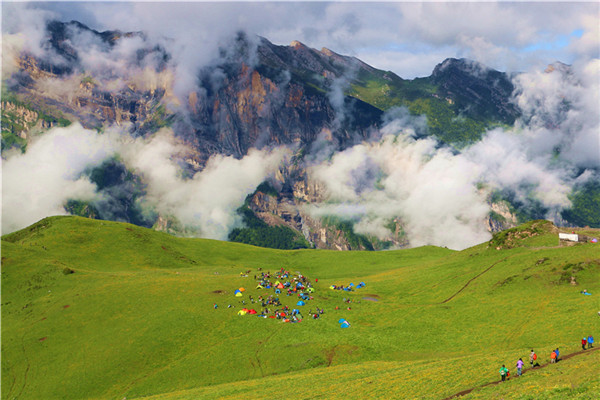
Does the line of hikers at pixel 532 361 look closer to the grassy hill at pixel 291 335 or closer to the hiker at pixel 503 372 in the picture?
the hiker at pixel 503 372

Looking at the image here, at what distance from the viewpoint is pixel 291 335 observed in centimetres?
10225

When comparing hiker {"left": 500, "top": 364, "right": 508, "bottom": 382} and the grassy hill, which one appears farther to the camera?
the grassy hill

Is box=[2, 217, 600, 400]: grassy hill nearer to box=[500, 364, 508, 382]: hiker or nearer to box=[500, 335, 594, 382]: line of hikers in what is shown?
box=[500, 364, 508, 382]: hiker

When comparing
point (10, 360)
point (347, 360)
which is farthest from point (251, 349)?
point (10, 360)

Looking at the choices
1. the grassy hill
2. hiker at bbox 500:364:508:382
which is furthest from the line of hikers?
the grassy hill

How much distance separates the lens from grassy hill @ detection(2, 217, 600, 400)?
218 feet

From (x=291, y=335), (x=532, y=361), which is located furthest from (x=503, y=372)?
(x=291, y=335)

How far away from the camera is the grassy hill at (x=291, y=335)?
6638cm

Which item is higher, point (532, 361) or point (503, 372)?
point (503, 372)

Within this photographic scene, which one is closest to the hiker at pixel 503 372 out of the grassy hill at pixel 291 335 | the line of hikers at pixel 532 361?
the line of hikers at pixel 532 361

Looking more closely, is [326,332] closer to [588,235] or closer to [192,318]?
[192,318]

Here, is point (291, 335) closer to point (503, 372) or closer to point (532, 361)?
point (532, 361)

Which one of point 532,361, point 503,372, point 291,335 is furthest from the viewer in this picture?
point 291,335

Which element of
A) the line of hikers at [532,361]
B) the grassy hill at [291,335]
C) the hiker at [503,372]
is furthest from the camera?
the grassy hill at [291,335]
